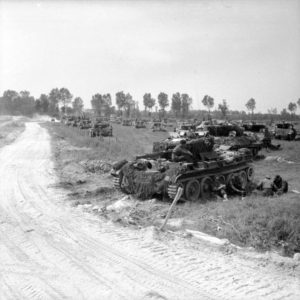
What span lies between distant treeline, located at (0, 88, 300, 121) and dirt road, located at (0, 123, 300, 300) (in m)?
71.7

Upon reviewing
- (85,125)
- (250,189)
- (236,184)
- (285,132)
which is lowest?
(250,189)

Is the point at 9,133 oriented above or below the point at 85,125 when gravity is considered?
below

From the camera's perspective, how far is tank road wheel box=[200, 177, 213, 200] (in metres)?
12.2

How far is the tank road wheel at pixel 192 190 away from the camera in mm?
11484

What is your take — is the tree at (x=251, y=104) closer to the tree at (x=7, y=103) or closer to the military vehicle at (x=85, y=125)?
the military vehicle at (x=85, y=125)

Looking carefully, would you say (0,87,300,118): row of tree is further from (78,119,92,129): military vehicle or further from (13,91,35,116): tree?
(78,119,92,129): military vehicle

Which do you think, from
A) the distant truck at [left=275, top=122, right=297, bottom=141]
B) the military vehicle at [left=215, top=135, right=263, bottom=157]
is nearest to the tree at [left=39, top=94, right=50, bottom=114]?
the distant truck at [left=275, top=122, right=297, bottom=141]

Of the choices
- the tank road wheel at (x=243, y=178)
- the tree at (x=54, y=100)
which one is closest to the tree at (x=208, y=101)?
the tree at (x=54, y=100)

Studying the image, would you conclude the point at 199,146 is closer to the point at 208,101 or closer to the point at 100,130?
the point at 100,130

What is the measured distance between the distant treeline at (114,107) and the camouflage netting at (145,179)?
222 feet

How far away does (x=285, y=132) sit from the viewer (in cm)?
3531

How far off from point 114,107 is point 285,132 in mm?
80403

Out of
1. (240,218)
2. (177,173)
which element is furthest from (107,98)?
(240,218)

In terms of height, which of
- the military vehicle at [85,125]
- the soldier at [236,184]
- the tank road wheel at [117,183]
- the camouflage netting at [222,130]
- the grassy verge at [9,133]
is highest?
the camouflage netting at [222,130]
